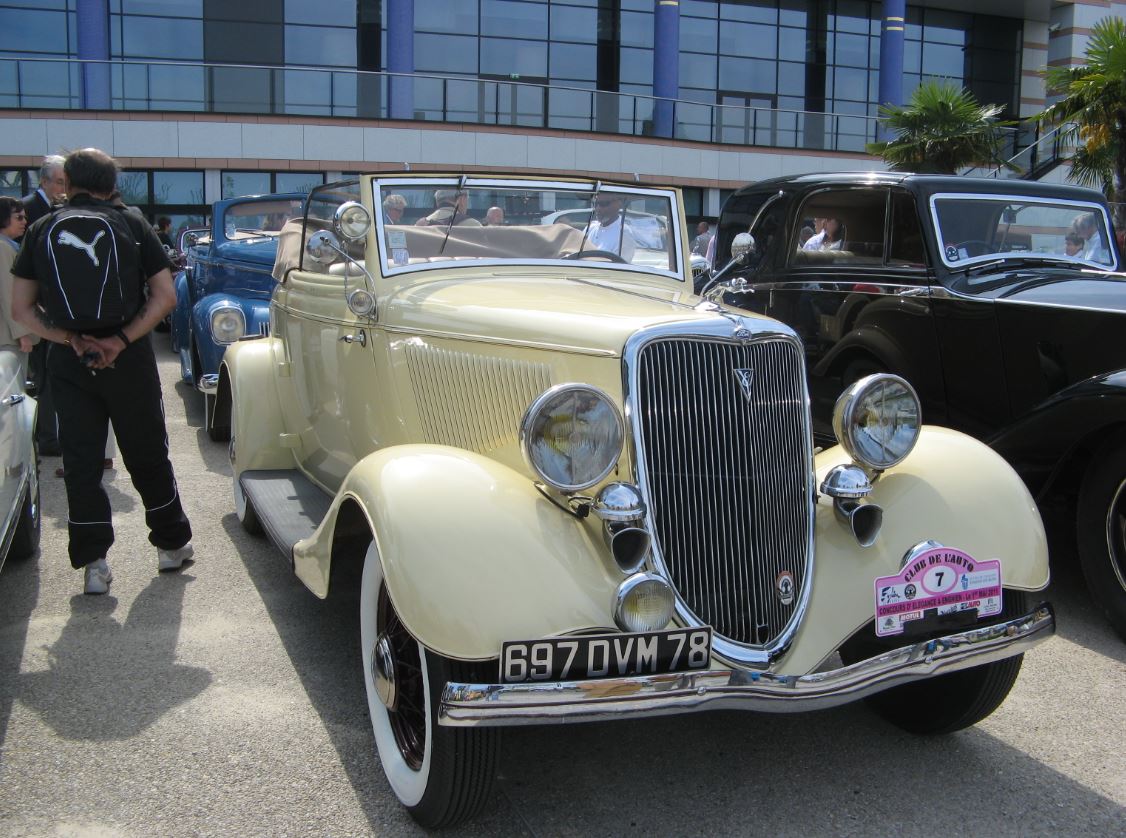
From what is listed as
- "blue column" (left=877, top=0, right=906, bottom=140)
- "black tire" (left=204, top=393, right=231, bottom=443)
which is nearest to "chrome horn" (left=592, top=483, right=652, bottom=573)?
"black tire" (left=204, top=393, right=231, bottom=443)

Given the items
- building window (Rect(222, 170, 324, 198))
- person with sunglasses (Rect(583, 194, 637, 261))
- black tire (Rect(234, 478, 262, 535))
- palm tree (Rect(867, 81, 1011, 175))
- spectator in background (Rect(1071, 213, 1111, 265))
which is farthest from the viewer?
building window (Rect(222, 170, 324, 198))

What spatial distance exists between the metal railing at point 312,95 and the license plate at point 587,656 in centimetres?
1740

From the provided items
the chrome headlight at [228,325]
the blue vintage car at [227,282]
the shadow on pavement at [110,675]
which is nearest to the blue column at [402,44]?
the blue vintage car at [227,282]

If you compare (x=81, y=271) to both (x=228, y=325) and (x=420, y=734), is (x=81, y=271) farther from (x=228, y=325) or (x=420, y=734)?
(x=228, y=325)

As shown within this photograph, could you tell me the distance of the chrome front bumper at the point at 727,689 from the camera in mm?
2381

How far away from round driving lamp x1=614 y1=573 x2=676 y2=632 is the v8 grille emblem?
0.62 m

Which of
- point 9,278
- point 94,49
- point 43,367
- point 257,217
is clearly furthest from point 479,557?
point 94,49

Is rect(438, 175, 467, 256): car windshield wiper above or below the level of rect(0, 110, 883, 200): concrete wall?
below

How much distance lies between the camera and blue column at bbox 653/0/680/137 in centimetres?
2039

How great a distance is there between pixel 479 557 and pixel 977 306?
358cm

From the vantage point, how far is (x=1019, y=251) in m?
5.64

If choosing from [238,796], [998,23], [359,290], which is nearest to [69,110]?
[359,290]

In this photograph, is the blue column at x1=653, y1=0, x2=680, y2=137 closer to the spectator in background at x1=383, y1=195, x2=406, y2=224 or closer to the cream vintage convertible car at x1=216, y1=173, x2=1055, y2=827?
the spectator in background at x1=383, y1=195, x2=406, y2=224

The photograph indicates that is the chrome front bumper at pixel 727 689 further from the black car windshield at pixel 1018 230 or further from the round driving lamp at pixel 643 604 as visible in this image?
the black car windshield at pixel 1018 230
